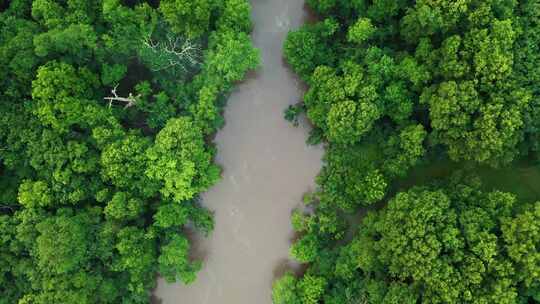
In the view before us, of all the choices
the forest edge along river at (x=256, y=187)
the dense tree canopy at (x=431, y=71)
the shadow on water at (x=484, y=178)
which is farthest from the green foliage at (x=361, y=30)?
the shadow on water at (x=484, y=178)

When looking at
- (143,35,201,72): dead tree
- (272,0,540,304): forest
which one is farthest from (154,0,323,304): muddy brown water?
(143,35,201,72): dead tree

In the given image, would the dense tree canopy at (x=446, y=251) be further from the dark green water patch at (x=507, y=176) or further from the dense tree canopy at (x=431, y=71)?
the dense tree canopy at (x=431, y=71)

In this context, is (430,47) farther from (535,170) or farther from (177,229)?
(177,229)

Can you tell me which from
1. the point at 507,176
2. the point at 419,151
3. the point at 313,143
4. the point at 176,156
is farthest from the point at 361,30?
the point at 507,176

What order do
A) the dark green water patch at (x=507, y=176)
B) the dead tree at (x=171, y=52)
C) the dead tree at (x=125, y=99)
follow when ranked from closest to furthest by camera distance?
the dead tree at (x=125, y=99)
the dead tree at (x=171, y=52)
the dark green water patch at (x=507, y=176)

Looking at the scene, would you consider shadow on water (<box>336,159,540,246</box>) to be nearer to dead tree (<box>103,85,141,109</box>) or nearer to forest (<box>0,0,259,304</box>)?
forest (<box>0,0,259,304</box>)

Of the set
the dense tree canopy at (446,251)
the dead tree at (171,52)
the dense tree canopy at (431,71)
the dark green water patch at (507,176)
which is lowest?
the dense tree canopy at (446,251)
